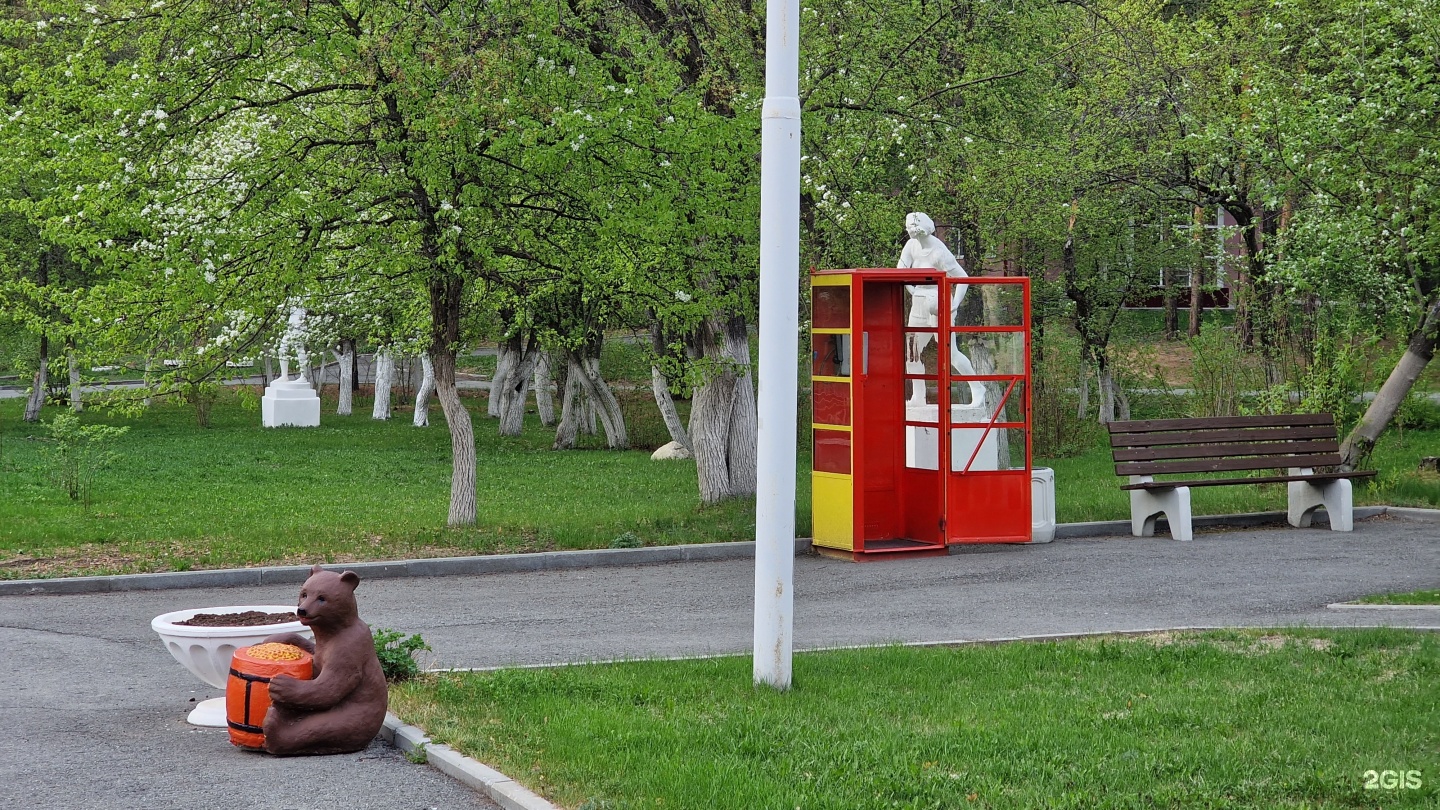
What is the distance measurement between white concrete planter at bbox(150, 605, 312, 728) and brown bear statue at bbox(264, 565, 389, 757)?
59 cm

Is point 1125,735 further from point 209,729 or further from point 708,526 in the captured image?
point 708,526

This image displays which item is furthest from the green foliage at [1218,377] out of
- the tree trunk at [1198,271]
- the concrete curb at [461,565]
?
the concrete curb at [461,565]

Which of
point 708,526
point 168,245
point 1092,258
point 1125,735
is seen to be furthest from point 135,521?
point 1092,258

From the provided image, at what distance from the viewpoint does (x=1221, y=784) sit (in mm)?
5348

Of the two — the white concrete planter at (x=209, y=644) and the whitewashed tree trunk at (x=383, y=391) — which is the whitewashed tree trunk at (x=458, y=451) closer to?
A: the white concrete planter at (x=209, y=644)

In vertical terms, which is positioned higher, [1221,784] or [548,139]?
[548,139]

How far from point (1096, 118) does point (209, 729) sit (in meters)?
19.1

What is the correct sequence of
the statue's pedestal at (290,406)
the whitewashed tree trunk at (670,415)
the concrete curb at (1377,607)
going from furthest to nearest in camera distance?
1. the statue's pedestal at (290,406)
2. the whitewashed tree trunk at (670,415)
3. the concrete curb at (1377,607)

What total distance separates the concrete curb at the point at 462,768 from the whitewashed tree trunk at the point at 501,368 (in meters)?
22.3

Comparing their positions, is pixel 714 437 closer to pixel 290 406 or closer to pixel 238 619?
pixel 238 619

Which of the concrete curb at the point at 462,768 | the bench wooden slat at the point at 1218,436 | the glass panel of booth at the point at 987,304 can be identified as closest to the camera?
the concrete curb at the point at 462,768

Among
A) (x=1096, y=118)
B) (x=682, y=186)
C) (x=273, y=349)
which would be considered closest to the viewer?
(x=682, y=186)

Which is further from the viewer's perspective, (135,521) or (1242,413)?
(1242,413)

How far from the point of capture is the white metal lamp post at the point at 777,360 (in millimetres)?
7234
